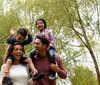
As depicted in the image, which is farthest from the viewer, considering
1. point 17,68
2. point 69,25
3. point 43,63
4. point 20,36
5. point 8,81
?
point 69,25

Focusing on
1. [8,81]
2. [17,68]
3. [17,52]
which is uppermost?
[17,52]

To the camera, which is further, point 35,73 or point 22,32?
point 22,32

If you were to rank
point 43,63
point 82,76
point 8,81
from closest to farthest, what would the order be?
1. point 8,81
2. point 43,63
3. point 82,76

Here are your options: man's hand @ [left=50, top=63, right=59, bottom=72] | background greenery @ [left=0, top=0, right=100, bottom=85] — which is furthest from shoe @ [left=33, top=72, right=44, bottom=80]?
background greenery @ [left=0, top=0, right=100, bottom=85]

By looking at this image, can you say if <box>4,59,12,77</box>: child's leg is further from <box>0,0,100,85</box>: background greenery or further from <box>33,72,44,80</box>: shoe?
<box>0,0,100,85</box>: background greenery

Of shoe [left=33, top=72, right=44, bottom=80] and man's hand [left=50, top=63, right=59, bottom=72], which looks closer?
shoe [left=33, top=72, right=44, bottom=80]

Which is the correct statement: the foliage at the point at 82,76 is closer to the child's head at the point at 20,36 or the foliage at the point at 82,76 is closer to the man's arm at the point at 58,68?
the child's head at the point at 20,36

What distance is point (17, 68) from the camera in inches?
124

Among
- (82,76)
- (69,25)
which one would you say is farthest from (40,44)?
(82,76)

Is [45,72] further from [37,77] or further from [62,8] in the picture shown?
[62,8]

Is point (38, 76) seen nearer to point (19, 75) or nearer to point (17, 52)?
point (19, 75)

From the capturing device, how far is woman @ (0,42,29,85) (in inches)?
121

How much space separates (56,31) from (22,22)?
1.95m

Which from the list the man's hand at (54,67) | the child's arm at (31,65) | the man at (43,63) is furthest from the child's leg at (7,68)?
the man's hand at (54,67)
